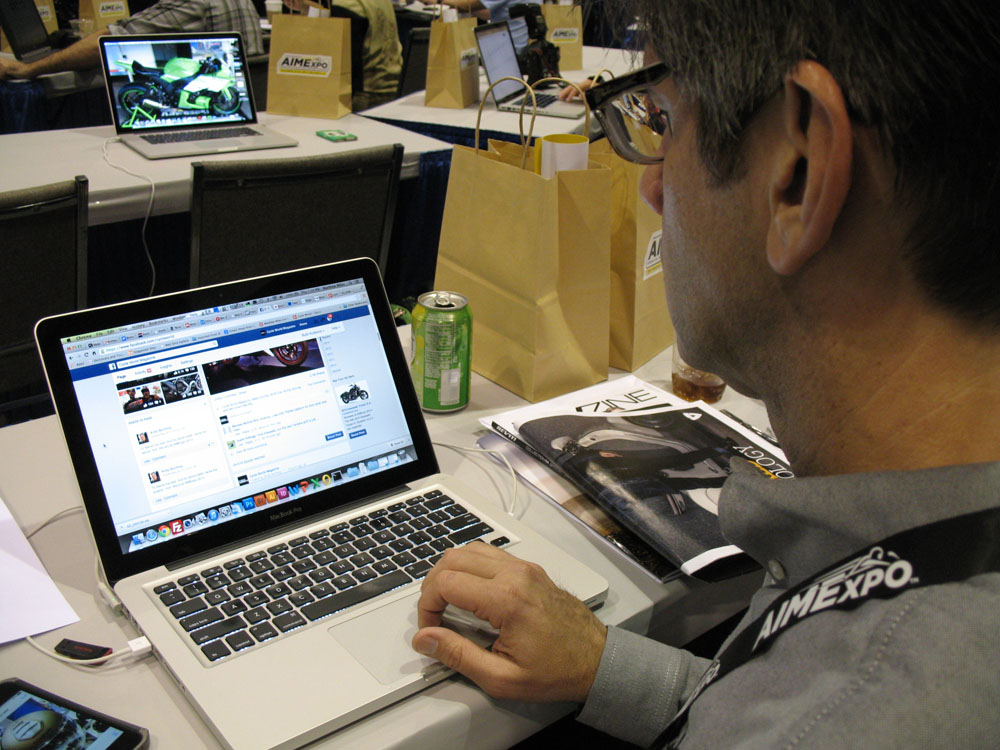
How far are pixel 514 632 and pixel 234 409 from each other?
365 millimetres

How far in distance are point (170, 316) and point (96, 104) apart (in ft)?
11.0

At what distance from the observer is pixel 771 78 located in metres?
0.52

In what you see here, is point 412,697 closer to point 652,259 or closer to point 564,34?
point 652,259

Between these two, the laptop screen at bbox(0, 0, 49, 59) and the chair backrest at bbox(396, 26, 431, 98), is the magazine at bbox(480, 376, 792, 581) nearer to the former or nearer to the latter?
the chair backrest at bbox(396, 26, 431, 98)

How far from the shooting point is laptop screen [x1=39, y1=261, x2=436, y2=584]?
2.58 ft

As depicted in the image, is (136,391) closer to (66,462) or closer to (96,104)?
(66,462)

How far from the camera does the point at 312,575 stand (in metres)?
0.79

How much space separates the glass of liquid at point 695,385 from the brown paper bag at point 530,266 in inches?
4.3

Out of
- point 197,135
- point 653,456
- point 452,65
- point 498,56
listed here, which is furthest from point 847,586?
point 498,56

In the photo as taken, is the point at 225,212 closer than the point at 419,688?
No

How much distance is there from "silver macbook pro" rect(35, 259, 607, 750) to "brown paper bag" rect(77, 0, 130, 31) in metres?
3.86

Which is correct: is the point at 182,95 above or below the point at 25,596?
above

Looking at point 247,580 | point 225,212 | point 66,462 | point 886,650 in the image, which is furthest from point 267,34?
point 886,650

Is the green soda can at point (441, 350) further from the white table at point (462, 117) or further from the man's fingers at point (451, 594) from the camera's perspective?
the white table at point (462, 117)
